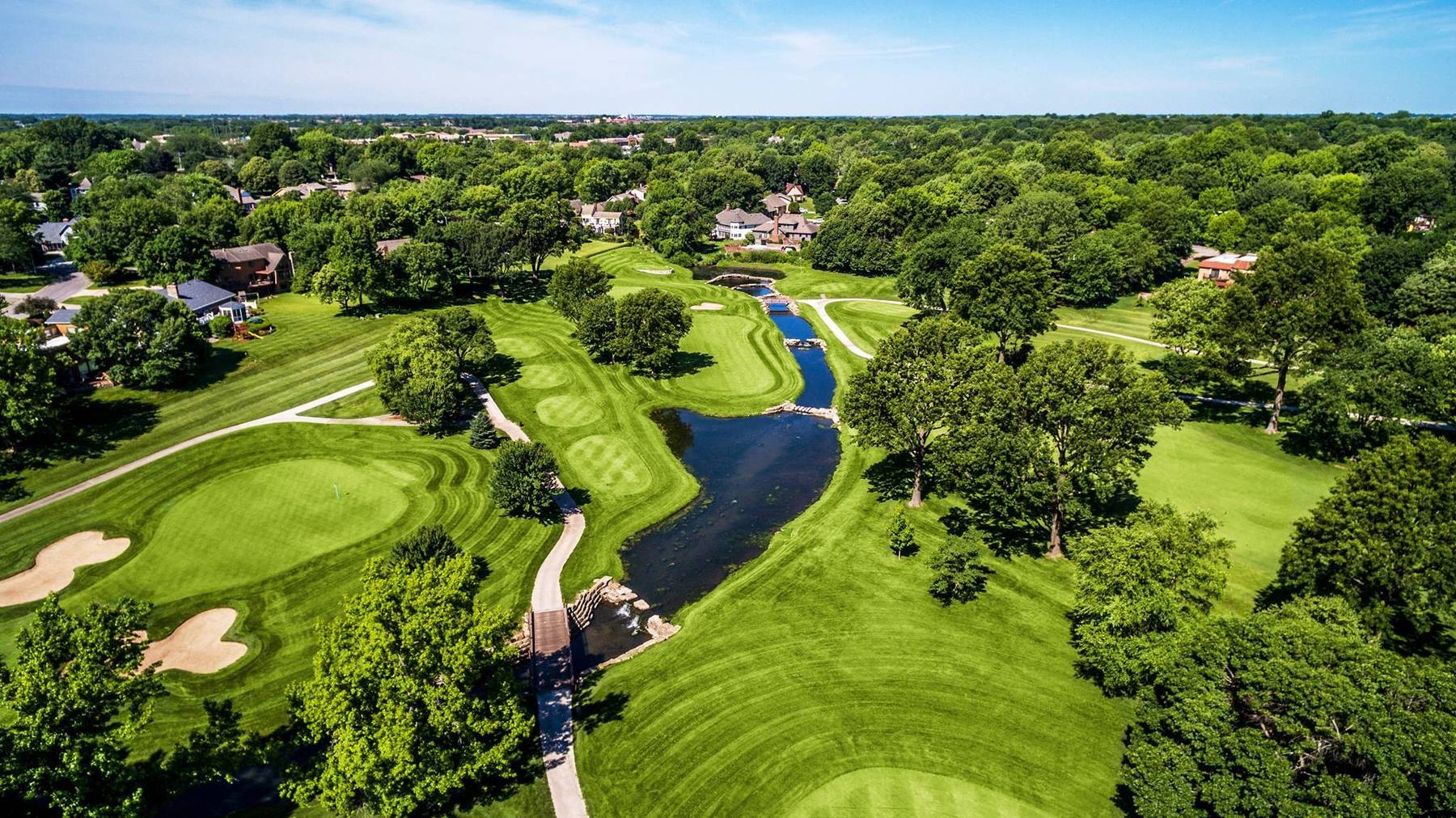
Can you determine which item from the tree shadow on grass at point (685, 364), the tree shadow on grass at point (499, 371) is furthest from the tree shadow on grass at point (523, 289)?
the tree shadow on grass at point (685, 364)

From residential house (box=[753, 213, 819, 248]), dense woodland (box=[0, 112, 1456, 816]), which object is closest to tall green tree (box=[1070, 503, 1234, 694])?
dense woodland (box=[0, 112, 1456, 816])

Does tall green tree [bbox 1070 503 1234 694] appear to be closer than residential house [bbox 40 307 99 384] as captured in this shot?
Yes

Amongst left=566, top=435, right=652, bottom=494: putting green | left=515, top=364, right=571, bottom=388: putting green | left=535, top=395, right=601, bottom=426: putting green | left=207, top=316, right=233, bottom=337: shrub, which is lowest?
left=566, top=435, right=652, bottom=494: putting green

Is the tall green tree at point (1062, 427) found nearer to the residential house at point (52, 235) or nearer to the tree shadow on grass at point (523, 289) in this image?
the tree shadow on grass at point (523, 289)

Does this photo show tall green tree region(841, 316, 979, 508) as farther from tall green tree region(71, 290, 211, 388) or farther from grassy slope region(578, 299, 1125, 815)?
tall green tree region(71, 290, 211, 388)

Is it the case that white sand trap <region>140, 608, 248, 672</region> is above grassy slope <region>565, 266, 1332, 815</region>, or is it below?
below
